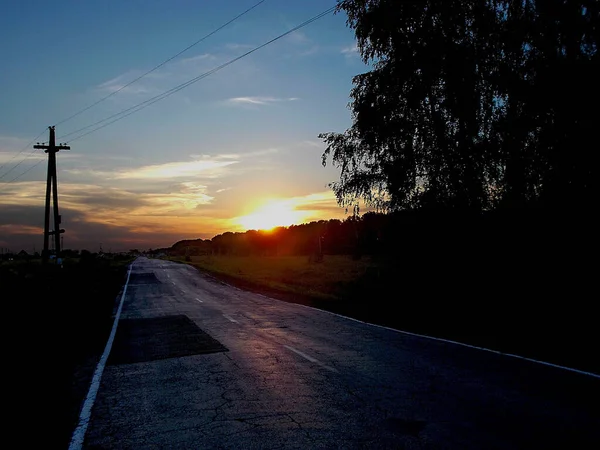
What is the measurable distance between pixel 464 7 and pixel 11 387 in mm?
16118

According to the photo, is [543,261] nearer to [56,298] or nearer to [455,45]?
[455,45]

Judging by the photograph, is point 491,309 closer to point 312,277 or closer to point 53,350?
point 53,350

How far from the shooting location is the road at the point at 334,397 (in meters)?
5.47

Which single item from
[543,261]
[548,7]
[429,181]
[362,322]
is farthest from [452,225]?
[548,7]

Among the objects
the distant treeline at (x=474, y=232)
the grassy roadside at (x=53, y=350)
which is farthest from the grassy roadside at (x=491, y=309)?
the grassy roadside at (x=53, y=350)

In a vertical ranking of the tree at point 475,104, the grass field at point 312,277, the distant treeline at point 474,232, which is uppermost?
the tree at point 475,104

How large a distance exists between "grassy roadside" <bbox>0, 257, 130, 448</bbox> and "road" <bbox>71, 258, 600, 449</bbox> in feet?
1.30

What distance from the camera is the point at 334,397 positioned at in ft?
23.2

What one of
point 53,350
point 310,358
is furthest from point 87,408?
point 53,350

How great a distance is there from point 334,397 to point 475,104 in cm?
1193

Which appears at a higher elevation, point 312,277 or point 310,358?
point 310,358

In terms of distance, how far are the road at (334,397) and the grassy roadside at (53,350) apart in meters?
0.40

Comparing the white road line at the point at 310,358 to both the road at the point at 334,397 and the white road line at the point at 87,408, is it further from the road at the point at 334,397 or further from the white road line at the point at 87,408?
the white road line at the point at 87,408

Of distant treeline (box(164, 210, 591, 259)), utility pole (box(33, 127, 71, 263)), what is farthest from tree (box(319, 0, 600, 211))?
utility pole (box(33, 127, 71, 263))
